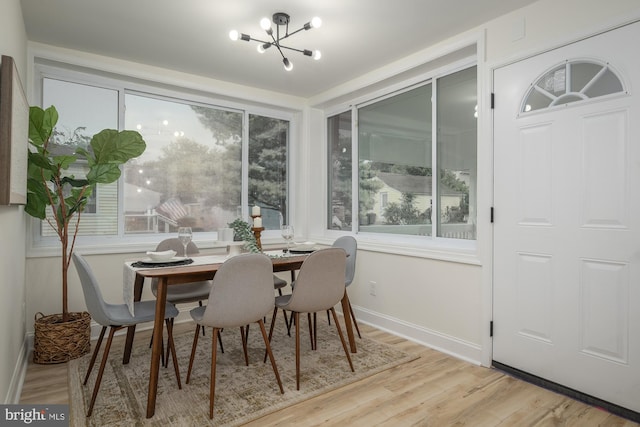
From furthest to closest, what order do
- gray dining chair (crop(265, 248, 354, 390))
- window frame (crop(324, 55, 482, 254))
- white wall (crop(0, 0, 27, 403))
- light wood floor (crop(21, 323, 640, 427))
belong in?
window frame (crop(324, 55, 482, 254)) < gray dining chair (crop(265, 248, 354, 390)) < light wood floor (crop(21, 323, 640, 427)) < white wall (crop(0, 0, 27, 403))

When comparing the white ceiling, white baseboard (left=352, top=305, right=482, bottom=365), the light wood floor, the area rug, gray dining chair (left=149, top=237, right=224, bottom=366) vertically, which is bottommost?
the light wood floor

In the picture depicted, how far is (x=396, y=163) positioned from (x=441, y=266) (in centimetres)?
120

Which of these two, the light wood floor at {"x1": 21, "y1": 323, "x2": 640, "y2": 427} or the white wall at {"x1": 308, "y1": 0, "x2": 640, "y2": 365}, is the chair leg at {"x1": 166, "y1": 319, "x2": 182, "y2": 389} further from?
the white wall at {"x1": 308, "y1": 0, "x2": 640, "y2": 365}

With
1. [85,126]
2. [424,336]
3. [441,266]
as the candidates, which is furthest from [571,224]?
[85,126]

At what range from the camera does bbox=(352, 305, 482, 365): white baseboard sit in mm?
2860

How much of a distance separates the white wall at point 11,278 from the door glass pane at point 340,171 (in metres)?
3.04

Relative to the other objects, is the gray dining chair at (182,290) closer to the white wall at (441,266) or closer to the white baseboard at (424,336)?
the white wall at (441,266)

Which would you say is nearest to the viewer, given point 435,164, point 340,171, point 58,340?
point 58,340

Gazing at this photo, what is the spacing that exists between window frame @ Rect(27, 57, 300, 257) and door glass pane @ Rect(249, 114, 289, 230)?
0.09 m

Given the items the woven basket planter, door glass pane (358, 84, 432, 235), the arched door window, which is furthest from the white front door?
the woven basket planter

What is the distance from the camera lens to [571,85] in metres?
2.31

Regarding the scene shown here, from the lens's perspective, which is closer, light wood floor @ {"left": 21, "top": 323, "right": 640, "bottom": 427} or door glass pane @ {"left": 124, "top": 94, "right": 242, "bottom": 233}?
light wood floor @ {"left": 21, "top": 323, "right": 640, "bottom": 427}

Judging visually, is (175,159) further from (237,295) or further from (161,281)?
(237,295)

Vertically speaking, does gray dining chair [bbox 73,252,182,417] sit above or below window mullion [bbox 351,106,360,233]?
below
